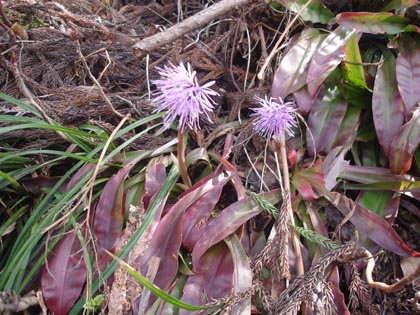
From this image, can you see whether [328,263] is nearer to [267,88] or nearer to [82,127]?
[267,88]

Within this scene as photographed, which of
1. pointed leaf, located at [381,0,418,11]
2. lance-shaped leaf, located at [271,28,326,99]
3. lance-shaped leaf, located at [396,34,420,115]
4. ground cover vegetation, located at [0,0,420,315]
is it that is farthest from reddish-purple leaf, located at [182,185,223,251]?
pointed leaf, located at [381,0,418,11]

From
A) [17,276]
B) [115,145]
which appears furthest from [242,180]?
[17,276]

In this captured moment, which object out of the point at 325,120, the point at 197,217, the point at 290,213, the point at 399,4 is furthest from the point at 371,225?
the point at 399,4

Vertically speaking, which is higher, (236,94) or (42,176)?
(236,94)

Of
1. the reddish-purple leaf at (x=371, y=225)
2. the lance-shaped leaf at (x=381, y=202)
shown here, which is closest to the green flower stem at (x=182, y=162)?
the reddish-purple leaf at (x=371, y=225)

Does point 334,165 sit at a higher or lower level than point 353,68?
lower

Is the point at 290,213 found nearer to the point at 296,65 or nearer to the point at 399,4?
the point at 296,65

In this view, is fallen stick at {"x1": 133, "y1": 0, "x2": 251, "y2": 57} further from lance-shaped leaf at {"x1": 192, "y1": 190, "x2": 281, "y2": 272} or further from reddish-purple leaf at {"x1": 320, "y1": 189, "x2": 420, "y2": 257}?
reddish-purple leaf at {"x1": 320, "y1": 189, "x2": 420, "y2": 257}
